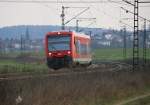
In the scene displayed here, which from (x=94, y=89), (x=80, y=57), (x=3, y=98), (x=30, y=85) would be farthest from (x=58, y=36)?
(x=3, y=98)

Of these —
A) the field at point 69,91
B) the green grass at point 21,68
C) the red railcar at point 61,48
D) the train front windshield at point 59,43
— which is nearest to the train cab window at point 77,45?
the red railcar at point 61,48

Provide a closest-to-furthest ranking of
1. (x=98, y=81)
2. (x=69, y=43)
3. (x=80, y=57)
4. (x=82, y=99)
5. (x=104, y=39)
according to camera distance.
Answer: (x=82, y=99) < (x=98, y=81) < (x=69, y=43) < (x=80, y=57) < (x=104, y=39)

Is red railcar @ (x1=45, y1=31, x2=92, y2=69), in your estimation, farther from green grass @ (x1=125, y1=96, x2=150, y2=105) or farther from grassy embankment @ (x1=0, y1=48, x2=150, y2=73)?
green grass @ (x1=125, y1=96, x2=150, y2=105)

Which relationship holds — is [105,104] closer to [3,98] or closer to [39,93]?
[39,93]

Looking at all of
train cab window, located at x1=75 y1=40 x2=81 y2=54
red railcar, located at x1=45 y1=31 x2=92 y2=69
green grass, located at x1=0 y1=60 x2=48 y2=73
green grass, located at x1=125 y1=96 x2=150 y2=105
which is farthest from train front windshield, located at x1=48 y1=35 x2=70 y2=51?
green grass, located at x1=125 y1=96 x2=150 y2=105

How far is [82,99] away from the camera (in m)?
23.3

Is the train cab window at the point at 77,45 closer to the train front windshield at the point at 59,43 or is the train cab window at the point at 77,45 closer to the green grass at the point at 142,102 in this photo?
the train front windshield at the point at 59,43

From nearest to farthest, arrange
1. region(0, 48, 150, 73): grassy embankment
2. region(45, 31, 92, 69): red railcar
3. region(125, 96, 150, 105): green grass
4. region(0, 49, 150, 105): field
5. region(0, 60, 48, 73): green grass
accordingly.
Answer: region(0, 49, 150, 105): field → region(125, 96, 150, 105): green grass → region(45, 31, 92, 69): red railcar → region(0, 60, 48, 73): green grass → region(0, 48, 150, 73): grassy embankment

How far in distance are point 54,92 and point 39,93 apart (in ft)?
4.45

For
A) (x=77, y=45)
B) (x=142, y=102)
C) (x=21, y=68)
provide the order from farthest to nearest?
(x=21, y=68) < (x=77, y=45) < (x=142, y=102)

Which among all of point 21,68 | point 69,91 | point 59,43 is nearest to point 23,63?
point 21,68

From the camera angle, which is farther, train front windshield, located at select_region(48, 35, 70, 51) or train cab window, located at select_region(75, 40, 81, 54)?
train cab window, located at select_region(75, 40, 81, 54)

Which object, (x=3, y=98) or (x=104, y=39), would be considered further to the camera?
(x=104, y=39)

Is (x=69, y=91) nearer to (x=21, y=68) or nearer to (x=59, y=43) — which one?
(x=59, y=43)
